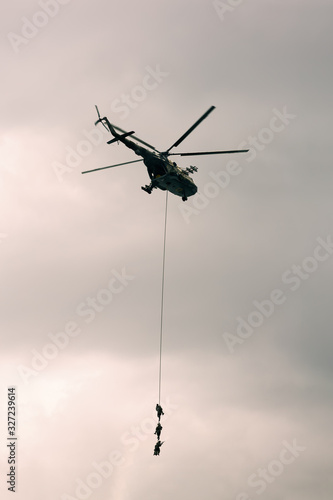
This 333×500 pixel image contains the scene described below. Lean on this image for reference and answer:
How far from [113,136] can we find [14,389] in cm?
3150

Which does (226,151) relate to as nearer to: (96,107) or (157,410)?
(96,107)

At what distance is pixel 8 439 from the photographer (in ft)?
258

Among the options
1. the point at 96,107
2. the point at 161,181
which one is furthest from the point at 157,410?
the point at 96,107

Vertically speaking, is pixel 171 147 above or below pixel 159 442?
above

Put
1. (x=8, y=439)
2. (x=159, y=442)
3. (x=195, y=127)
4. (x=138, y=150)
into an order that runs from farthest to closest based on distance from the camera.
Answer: (x=8, y=439) < (x=138, y=150) < (x=195, y=127) < (x=159, y=442)

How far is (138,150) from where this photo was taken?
6850 centimetres

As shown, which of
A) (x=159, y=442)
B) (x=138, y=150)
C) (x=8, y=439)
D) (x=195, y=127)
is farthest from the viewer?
(x=8, y=439)

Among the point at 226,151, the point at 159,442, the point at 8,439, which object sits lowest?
the point at 159,442

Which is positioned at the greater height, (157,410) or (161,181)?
(161,181)

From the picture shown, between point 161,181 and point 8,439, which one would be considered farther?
point 8,439

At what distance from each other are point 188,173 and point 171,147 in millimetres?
4775

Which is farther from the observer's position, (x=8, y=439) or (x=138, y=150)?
(x=8, y=439)

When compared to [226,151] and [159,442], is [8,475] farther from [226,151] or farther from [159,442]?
[226,151]

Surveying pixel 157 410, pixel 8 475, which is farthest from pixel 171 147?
pixel 8 475
